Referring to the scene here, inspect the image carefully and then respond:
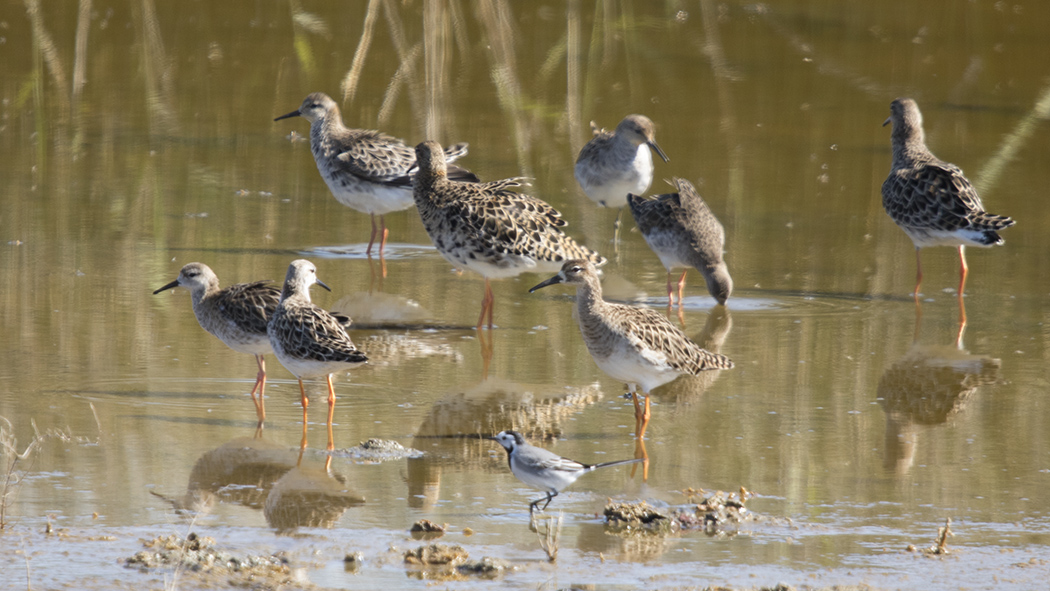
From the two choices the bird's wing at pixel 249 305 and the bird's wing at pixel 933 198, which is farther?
the bird's wing at pixel 933 198

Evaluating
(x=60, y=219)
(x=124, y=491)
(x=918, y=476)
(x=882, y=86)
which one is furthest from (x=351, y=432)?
(x=882, y=86)

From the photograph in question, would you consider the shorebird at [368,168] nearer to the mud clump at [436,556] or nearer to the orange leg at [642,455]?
the orange leg at [642,455]

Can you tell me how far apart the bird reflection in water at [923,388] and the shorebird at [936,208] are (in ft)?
4.33

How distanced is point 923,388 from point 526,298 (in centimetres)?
355

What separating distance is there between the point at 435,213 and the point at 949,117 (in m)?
8.65

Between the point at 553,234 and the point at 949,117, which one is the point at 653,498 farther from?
the point at 949,117

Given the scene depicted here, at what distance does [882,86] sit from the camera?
18109 millimetres

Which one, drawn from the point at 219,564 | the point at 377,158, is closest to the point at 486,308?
the point at 377,158

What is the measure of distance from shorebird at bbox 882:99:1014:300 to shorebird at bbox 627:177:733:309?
165 centimetres

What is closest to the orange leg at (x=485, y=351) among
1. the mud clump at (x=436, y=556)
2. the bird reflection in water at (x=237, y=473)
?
the bird reflection in water at (x=237, y=473)

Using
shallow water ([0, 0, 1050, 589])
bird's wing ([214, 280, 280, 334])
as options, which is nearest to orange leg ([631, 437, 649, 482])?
shallow water ([0, 0, 1050, 589])

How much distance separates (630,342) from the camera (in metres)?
7.81

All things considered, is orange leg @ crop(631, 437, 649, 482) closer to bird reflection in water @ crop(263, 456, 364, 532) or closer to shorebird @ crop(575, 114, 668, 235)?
bird reflection in water @ crop(263, 456, 364, 532)

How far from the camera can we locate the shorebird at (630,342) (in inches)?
309
